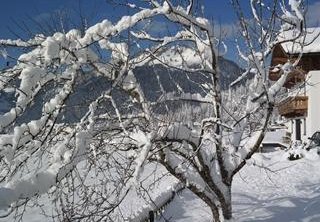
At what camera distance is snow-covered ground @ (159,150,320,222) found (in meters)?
11.0

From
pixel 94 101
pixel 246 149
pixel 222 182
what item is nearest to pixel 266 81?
pixel 246 149

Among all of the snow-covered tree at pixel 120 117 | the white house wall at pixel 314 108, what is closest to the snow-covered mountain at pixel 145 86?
the snow-covered tree at pixel 120 117

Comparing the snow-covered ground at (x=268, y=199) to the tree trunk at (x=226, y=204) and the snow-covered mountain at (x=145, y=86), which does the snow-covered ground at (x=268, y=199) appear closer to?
the tree trunk at (x=226, y=204)

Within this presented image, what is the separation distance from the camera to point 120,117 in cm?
664

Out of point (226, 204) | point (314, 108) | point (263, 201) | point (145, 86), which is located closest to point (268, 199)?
point (263, 201)

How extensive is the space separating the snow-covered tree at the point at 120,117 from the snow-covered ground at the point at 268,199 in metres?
1.16

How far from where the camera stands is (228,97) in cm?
947

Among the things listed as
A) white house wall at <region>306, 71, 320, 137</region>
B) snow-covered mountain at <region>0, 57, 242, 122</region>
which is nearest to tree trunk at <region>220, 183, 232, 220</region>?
snow-covered mountain at <region>0, 57, 242, 122</region>

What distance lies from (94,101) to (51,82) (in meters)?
0.63

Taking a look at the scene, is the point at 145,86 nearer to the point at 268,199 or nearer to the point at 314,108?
the point at 268,199

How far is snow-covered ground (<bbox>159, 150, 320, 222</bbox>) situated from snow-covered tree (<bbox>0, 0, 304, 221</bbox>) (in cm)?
116

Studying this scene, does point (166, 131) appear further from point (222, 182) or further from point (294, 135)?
point (294, 135)

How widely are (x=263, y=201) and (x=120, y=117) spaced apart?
298 inches

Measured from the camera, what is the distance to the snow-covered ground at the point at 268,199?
11016 millimetres
